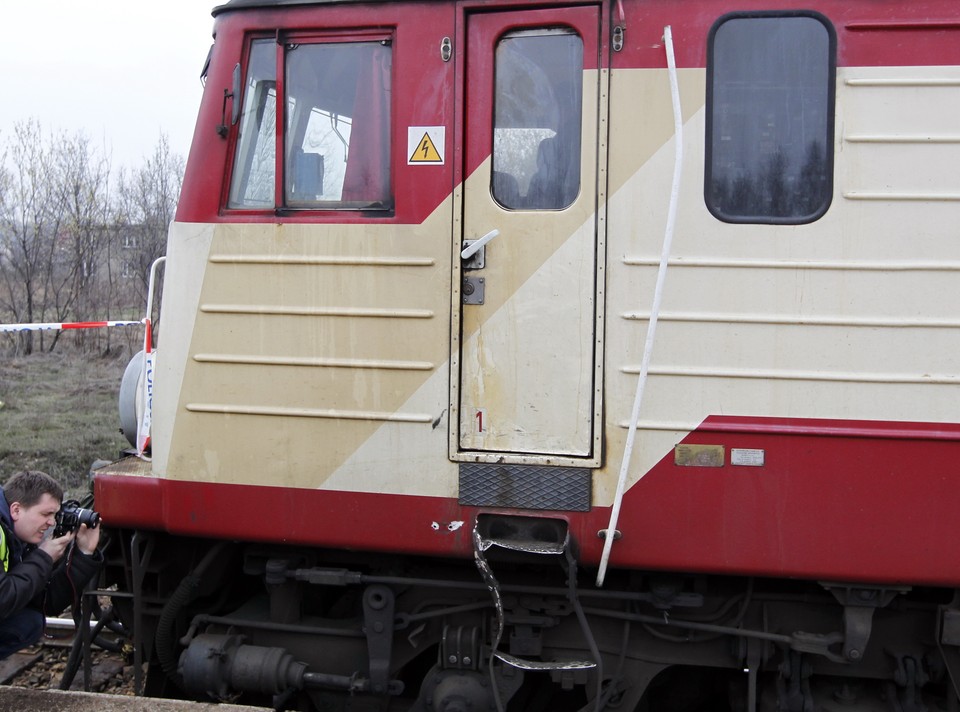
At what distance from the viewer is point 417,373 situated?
3420 mm

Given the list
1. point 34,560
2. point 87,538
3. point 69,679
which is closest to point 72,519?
point 87,538

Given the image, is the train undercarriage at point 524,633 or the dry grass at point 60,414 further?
the dry grass at point 60,414

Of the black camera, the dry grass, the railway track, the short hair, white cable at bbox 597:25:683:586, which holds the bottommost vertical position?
the railway track

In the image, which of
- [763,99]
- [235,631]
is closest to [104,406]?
[235,631]

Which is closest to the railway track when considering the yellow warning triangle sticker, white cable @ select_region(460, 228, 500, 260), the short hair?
the short hair

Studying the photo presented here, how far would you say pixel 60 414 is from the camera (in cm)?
1034

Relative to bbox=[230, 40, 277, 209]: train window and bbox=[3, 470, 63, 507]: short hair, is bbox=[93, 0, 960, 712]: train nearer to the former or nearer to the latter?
bbox=[230, 40, 277, 209]: train window

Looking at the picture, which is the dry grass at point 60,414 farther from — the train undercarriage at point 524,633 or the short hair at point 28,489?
the train undercarriage at point 524,633

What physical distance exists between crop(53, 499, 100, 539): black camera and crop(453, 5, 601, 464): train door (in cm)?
171

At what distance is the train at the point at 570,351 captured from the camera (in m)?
3.13

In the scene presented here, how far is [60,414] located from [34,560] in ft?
24.4

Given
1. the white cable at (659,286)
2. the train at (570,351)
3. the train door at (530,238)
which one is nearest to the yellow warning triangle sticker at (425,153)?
the train at (570,351)

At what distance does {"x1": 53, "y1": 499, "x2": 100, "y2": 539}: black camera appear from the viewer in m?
3.75

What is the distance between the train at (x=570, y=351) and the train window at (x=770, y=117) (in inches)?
0.4
